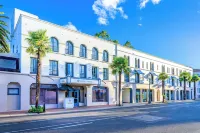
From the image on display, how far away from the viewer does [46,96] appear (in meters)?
30.3

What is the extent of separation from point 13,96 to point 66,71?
878cm

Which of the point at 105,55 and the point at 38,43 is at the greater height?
the point at 105,55

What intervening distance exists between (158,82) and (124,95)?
42.4ft

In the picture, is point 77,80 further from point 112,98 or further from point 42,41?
point 112,98

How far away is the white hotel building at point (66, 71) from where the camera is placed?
27.5 m

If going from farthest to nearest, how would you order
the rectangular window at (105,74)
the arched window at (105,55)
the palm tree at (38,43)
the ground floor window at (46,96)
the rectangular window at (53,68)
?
the arched window at (105,55)
the rectangular window at (105,74)
the rectangular window at (53,68)
the ground floor window at (46,96)
the palm tree at (38,43)

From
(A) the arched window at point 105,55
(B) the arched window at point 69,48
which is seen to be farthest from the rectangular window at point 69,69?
(A) the arched window at point 105,55

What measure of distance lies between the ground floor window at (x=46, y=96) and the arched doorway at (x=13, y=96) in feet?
5.74

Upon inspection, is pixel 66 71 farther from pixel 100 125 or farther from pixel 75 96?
pixel 100 125

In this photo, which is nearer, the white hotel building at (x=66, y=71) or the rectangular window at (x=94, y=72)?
the white hotel building at (x=66, y=71)

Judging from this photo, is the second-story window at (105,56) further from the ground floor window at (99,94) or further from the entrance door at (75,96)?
the entrance door at (75,96)

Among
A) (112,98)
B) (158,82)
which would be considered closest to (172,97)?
(158,82)

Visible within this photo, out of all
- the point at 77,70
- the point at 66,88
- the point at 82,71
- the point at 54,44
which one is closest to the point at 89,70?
the point at 82,71

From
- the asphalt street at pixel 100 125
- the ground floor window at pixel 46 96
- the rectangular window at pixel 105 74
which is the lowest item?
the asphalt street at pixel 100 125
